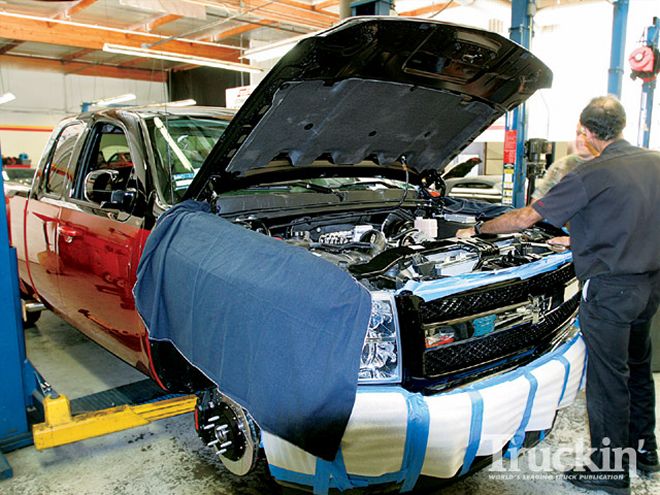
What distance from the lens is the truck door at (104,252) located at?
283cm

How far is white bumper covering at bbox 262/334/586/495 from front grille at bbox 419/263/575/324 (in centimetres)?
27

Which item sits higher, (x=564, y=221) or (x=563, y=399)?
(x=564, y=221)

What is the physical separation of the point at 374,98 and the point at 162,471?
A: 2.20 m

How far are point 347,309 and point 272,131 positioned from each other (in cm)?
118

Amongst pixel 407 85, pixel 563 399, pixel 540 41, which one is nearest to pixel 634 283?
pixel 563 399

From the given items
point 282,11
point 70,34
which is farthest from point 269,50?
point 70,34

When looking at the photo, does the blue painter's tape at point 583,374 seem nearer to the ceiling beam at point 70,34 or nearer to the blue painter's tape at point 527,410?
the blue painter's tape at point 527,410

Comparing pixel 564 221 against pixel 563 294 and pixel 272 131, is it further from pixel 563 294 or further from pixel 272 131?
pixel 272 131

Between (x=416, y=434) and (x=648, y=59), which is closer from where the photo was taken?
(x=416, y=434)

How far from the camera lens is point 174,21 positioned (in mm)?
13258

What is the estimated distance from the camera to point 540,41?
1088cm

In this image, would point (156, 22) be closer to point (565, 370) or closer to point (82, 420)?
point (82, 420)

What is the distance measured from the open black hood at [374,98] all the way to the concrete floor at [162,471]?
4.52 feet

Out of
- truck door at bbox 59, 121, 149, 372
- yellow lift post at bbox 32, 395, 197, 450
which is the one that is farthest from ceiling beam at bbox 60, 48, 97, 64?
yellow lift post at bbox 32, 395, 197, 450
